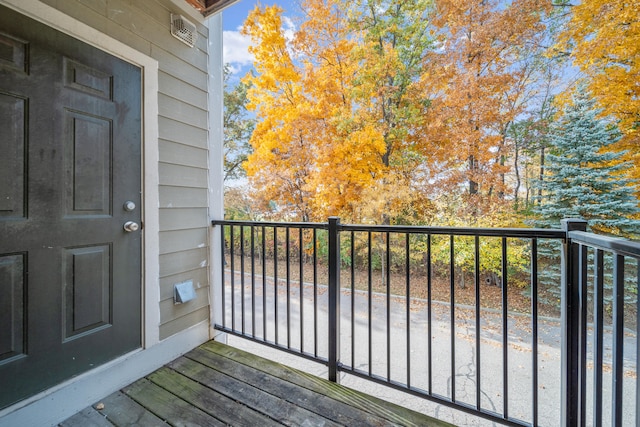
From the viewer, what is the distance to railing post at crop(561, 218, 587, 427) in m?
1.05

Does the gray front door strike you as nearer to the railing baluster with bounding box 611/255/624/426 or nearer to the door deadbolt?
the door deadbolt

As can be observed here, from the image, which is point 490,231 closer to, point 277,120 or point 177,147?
point 177,147

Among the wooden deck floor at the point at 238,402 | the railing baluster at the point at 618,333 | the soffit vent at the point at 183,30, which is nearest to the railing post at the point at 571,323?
the railing baluster at the point at 618,333

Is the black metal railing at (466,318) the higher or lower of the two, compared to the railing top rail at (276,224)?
lower

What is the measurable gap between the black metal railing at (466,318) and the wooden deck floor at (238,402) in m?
0.13

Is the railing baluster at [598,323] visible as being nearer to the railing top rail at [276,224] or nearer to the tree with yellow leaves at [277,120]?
the railing top rail at [276,224]

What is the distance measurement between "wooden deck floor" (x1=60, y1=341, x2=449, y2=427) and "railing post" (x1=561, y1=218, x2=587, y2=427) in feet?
1.80

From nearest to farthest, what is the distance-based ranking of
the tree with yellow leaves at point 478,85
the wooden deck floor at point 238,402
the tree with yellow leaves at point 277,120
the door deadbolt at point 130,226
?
the wooden deck floor at point 238,402
the door deadbolt at point 130,226
the tree with yellow leaves at point 478,85
the tree with yellow leaves at point 277,120

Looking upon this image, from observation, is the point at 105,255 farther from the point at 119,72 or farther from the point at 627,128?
the point at 627,128

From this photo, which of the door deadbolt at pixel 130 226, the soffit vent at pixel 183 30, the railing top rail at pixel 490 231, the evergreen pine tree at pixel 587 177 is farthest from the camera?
the evergreen pine tree at pixel 587 177

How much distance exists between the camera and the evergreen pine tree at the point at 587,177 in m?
4.25

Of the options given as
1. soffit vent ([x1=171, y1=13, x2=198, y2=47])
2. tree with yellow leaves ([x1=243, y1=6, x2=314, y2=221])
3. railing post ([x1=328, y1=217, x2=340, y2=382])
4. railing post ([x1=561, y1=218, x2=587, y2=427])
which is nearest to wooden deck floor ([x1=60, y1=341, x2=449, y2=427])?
railing post ([x1=328, y1=217, x2=340, y2=382])

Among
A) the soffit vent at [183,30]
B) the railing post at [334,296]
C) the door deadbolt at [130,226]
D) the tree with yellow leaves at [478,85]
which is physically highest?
the tree with yellow leaves at [478,85]

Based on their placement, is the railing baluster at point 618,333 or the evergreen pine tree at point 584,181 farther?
the evergreen pine tree at point 584,181
